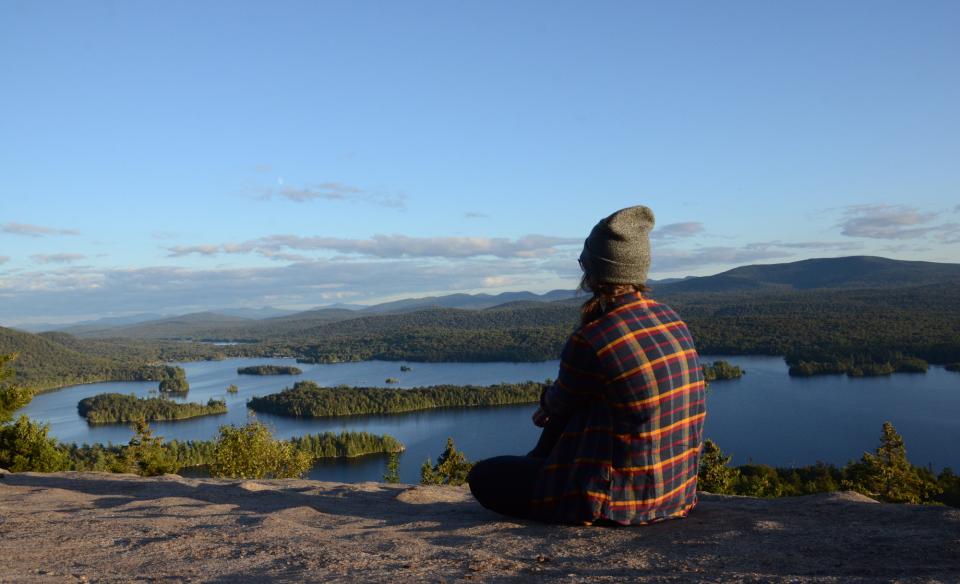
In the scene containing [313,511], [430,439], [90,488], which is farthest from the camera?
[430,439]

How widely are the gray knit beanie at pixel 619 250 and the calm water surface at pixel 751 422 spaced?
36.4 meters

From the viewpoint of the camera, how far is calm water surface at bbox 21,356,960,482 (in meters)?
44.5

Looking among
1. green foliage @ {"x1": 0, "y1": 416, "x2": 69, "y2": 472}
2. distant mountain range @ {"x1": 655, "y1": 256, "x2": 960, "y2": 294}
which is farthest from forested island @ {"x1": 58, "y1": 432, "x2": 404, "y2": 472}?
distant mountain range @ {"x1": 655, "y1": 256, "x2": 960, "y2": 294}

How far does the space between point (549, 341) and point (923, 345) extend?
51979 mm

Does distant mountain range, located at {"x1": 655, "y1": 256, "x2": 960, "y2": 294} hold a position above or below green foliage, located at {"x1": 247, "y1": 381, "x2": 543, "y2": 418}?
above

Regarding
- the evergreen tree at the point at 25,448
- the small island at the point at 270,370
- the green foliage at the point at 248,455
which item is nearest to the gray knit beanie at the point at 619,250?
the evergreen tree at the point at 25,448

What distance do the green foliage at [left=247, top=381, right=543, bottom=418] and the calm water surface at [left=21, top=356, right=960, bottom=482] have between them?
2039mm

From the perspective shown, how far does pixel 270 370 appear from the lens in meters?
110

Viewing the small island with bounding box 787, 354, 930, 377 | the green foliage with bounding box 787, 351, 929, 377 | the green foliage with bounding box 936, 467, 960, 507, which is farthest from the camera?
the green foliage with bounding box 787, 351, 929, 377

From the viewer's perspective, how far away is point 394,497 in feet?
18.9

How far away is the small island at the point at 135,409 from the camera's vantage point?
71.3 m

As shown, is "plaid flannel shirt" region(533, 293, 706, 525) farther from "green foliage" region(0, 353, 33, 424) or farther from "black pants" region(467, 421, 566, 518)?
"green foliage" region(0, 353, 33, 424)

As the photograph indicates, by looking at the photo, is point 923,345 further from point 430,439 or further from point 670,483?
point 670,483

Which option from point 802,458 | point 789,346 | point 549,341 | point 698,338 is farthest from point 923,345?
point 549,341
